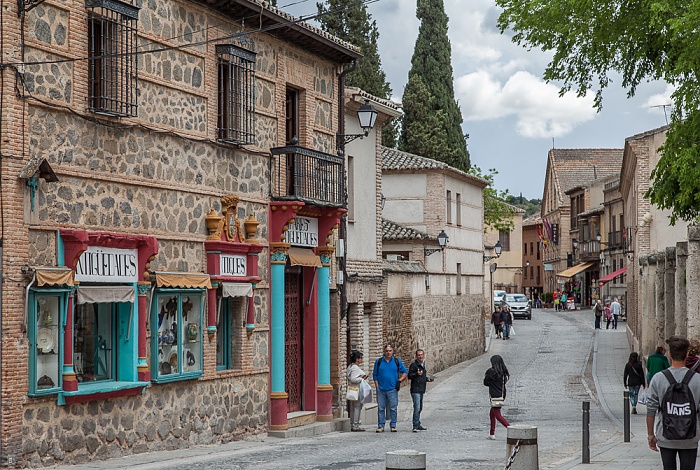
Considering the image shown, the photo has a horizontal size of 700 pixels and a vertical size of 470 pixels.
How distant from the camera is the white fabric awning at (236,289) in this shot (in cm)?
1784

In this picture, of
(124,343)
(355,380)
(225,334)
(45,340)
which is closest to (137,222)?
(124,343)

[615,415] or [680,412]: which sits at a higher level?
[680,412]

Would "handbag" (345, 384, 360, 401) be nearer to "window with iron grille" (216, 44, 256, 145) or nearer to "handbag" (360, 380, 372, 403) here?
"handbag" (360, 380, 372, 403)

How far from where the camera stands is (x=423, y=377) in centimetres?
2156

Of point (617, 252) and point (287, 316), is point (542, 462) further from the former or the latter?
point (617, 252)

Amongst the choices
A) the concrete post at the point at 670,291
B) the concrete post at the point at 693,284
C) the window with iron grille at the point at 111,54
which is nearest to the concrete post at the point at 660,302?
the concrete post at the point at 670,291

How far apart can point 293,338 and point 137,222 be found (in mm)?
6666

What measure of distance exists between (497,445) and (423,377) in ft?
13.3

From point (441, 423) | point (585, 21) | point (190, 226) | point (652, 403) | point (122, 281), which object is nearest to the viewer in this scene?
point (652, 403)

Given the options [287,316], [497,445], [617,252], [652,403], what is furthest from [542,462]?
[617,252]

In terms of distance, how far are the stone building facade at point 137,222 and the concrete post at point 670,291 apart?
370 inches

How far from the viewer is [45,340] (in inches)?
527

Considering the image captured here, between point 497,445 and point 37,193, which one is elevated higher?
point 37,193

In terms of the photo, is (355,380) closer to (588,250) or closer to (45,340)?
(45,340)
